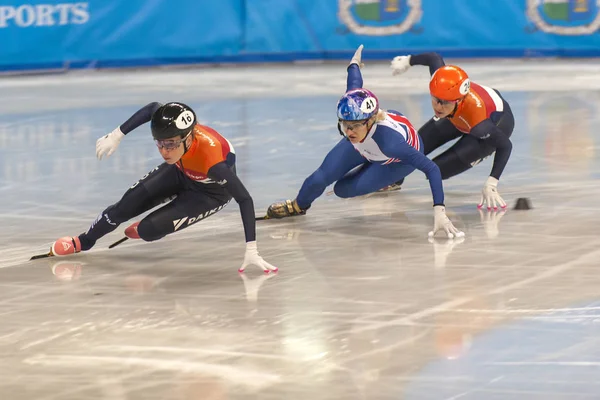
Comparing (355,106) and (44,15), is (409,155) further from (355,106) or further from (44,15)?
(44,15)

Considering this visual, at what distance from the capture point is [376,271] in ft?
19.2

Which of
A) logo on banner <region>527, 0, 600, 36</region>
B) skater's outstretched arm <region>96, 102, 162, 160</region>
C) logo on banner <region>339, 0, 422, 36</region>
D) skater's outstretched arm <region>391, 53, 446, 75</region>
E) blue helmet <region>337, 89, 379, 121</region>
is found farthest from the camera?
logo on banner <region>339, 0, 422, 36</region>

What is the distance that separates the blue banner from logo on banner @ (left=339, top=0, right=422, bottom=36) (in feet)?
0.05

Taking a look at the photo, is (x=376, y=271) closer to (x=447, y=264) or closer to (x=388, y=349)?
(x=447, y=264)

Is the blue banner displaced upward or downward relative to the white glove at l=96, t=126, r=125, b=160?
downward

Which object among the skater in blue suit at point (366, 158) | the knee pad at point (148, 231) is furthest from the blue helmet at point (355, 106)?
the knee pad at point (148, 231)

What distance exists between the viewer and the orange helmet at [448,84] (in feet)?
23.0

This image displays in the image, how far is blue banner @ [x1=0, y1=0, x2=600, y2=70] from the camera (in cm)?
1588

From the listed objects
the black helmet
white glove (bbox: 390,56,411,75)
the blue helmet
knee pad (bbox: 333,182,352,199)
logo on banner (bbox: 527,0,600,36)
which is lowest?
logo on banner (bbox: 527,0,600,36)

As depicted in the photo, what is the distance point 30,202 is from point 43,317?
107 inches

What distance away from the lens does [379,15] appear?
1619 cm

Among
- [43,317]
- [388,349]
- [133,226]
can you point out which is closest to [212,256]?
[133,226]

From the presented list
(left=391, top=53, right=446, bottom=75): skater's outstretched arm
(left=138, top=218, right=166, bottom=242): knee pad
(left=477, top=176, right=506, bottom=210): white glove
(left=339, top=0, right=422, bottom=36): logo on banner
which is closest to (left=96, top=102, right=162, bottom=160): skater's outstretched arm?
(left=138, top=218, right=166, bottom=242): knee pad

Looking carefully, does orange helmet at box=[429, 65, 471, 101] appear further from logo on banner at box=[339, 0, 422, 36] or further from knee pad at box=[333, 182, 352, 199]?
logo on banner at box=[339, 0, 422, 36]
